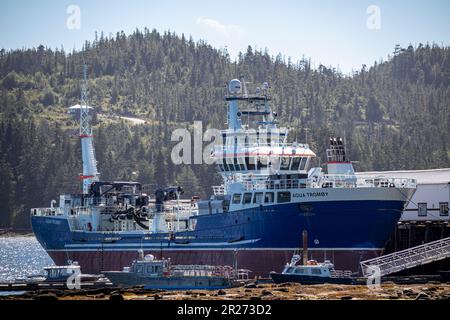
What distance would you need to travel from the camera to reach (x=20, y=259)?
113875 mm

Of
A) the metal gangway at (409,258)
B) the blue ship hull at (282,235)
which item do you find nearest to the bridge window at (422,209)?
the metal gangway at (409,258)

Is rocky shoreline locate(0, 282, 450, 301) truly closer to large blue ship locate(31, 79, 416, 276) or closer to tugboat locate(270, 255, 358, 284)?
tugboat locate(270, 255, 358, 284)

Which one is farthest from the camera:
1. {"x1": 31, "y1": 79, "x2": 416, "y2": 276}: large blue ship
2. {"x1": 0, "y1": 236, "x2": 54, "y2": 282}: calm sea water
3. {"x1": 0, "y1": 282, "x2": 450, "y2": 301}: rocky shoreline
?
{"x1": 0, "y1": 236, "x2": 54, "y2": 282}: calm sea water

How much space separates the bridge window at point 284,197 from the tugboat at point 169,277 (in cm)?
652

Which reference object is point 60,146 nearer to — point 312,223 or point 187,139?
point 187,139

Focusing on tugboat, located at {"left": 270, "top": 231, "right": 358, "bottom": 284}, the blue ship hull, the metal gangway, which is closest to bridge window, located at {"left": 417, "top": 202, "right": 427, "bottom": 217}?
the metal gangway

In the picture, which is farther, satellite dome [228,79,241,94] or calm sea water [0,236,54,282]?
calm sea water [0,236,54,282]

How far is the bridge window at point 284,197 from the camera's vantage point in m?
67.7

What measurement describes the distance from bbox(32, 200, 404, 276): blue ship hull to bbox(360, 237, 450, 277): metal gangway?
1406 millimetres

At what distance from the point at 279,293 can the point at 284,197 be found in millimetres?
15944

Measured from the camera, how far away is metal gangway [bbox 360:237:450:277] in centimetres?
6319

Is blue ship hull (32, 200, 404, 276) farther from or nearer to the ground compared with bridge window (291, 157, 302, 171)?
nearer to the ground

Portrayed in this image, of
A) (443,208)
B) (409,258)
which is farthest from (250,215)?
(443,208)
